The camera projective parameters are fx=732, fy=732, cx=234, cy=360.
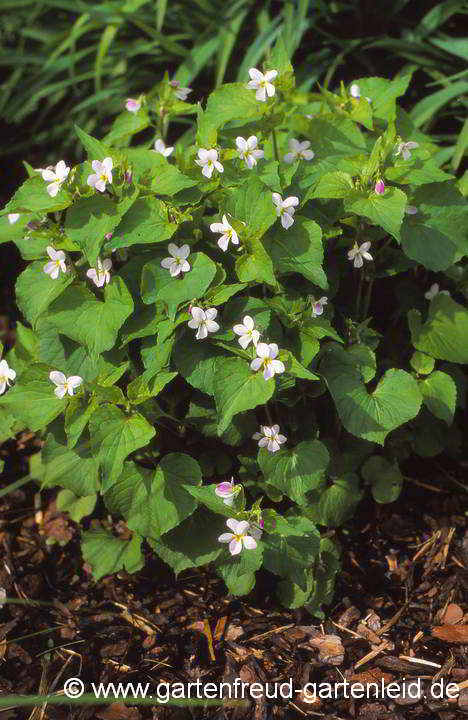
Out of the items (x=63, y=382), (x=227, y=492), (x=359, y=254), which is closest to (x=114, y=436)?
(x=63, y=382)

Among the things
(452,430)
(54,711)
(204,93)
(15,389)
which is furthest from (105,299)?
(204,93)

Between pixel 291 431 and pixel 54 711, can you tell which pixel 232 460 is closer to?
pixel 291 431

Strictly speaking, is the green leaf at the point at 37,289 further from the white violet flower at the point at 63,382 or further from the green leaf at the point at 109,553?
the green leaf at the point at 109,553

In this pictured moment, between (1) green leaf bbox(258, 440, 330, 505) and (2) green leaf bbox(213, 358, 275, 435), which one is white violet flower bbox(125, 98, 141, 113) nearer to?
(2) green leaf bbox(213, 358, 275, 435)

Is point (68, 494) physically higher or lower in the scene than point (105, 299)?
lower

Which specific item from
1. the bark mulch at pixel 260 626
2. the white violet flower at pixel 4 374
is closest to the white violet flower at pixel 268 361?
the white violet flower at pixel 4 374

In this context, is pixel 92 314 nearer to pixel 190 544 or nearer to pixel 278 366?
pixel 278 366
